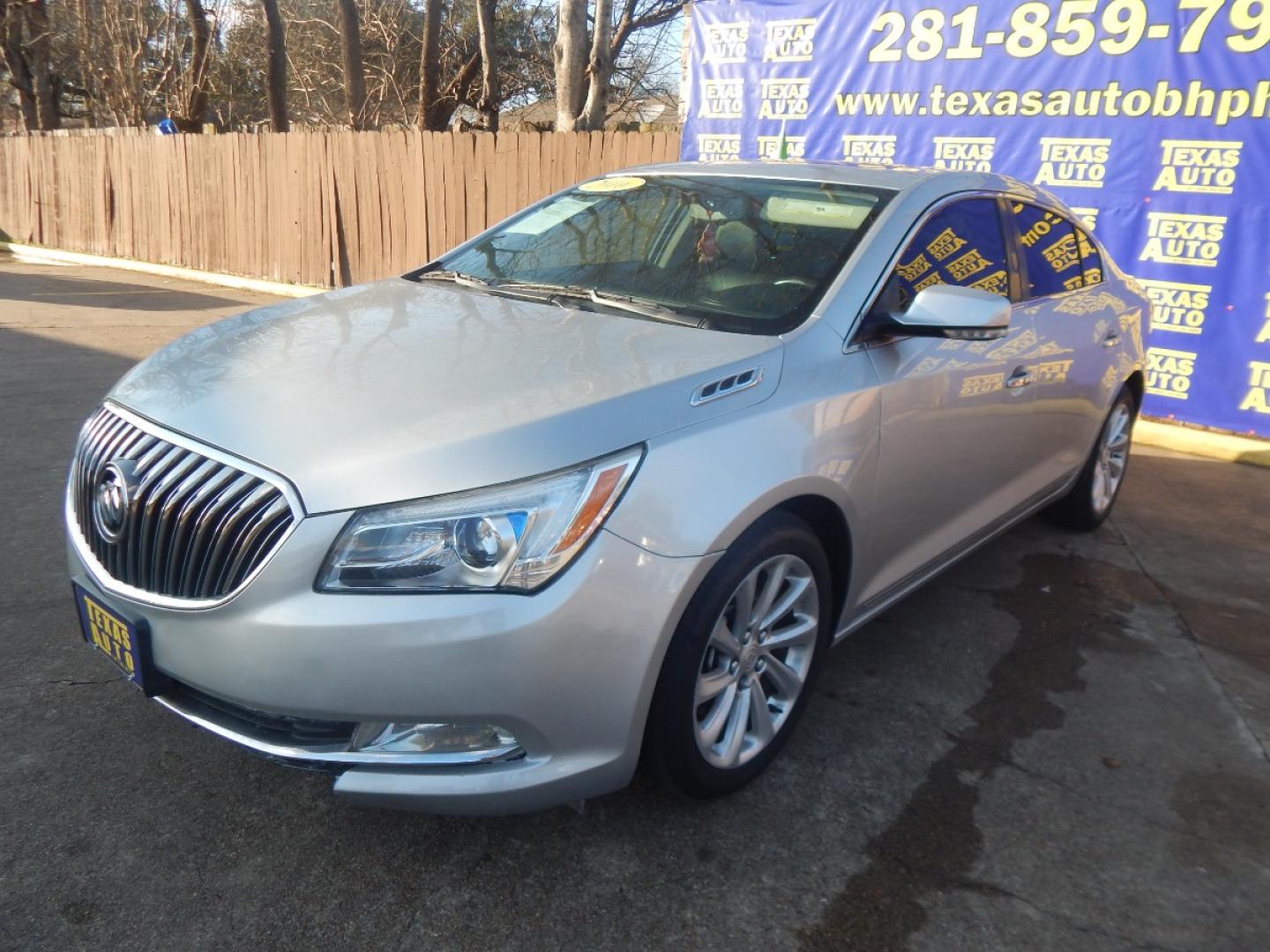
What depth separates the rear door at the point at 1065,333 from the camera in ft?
13.0

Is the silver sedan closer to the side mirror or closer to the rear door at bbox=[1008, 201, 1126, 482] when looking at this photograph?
the side mirror

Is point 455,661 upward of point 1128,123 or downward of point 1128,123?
downward

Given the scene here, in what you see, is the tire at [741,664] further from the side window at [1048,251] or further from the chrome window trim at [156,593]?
the side window at [1048,251]

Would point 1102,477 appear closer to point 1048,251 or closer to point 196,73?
point 1048,251

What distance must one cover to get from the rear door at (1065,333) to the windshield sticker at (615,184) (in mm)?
1520

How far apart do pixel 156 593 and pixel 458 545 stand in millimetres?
782

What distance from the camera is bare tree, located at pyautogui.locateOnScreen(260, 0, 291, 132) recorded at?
1591cm

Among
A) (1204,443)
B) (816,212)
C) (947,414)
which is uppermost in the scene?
(816,212)

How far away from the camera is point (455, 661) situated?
204cm

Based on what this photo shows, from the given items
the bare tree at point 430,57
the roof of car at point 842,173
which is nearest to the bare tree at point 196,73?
the bare tree at point 430,57

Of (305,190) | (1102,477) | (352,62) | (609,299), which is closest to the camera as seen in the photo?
(609,299)

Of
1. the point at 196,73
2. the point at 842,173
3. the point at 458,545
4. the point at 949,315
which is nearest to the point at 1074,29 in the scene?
the point at 842,173

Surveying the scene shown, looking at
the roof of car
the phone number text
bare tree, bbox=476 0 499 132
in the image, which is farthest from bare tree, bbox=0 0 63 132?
the roof of car

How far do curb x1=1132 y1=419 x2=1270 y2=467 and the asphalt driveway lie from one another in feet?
10.7
